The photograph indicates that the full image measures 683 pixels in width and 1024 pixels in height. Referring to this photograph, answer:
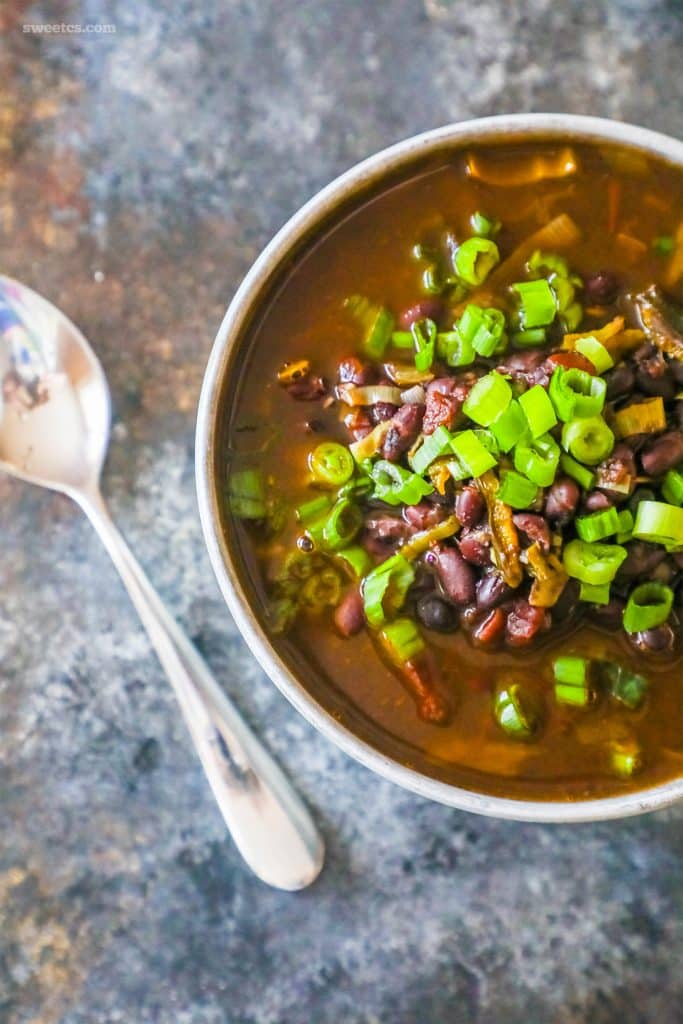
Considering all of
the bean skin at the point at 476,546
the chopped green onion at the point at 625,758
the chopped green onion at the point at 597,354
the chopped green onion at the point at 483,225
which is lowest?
the chopped green onion at the point at 625,758

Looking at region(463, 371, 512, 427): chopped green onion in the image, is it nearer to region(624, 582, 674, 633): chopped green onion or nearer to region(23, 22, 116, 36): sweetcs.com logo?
region(624, 582, 674, 633): chopped green onion

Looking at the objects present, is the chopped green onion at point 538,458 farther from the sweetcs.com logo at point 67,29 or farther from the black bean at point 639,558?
the sweetcs.com logo at point 67,29

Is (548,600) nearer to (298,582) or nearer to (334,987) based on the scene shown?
(298,582)

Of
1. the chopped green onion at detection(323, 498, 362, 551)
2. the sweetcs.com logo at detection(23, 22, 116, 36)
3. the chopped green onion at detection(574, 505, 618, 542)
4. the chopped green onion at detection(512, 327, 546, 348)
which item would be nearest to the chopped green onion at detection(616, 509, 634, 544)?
the chopped green onion at detection(574, 505, 618, 542)

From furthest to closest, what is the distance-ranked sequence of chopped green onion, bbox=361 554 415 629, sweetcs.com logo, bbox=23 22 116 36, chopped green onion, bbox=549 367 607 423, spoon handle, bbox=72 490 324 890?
sweetcs.com logo, bbox=23 22 116 36 → spoon handle, bbox=72 490 324 890 → chopped green onion, bbox=361 554 415 629 → chopped green onion, bbox=549 367 607 423

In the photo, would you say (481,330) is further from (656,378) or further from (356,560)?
(356,560)

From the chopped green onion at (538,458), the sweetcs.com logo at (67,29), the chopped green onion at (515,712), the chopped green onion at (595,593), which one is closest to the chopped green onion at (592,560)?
the chopped green onion at (595,593)
